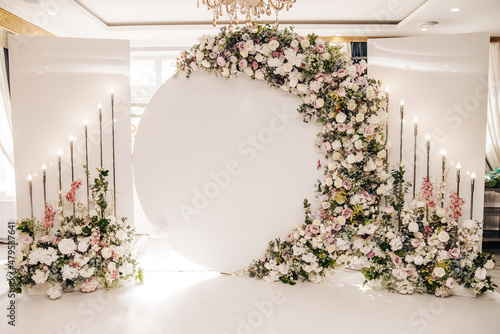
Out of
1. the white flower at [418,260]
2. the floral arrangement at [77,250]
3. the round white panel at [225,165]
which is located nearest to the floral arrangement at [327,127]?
the round white panel at [225,165]

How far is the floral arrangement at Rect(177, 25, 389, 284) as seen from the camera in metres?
3.02

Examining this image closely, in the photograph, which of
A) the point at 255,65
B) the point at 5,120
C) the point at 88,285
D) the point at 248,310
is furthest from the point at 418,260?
the point at 5,120

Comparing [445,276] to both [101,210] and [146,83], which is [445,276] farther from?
[146,83]

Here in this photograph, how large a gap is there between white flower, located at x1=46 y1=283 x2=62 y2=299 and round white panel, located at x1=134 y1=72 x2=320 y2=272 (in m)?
0.95

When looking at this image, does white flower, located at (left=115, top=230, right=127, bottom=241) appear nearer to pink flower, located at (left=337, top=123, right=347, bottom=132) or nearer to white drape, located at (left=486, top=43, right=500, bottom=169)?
pink flower, located at (left=337, top=123, right=347, bottom=132)

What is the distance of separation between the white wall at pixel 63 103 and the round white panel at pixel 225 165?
27 centimetres

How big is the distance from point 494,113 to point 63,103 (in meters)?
6.31

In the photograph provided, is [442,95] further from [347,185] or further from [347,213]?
[347,213]

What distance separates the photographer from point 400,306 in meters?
2.79

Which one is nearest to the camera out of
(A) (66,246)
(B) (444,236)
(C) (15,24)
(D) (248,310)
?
(D) (248,310)

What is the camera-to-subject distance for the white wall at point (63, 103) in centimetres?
312

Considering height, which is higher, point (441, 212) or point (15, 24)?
point (15, 24)

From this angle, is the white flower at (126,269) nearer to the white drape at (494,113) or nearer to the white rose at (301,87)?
the white rose at (301,87)

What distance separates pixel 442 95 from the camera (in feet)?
10.2
